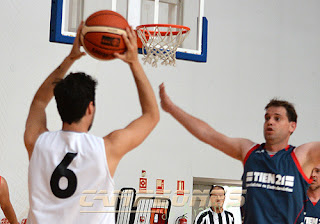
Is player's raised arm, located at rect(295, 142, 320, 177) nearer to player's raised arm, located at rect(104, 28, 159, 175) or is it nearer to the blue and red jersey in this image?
the blue and red jersey

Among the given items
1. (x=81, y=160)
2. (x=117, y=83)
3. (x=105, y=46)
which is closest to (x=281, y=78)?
(x=117, y=83)

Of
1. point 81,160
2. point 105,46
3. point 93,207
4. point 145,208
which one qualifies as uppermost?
point 105,46

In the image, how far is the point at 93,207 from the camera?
2.45m

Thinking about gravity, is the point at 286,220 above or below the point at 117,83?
below

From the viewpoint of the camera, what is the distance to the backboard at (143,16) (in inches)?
243

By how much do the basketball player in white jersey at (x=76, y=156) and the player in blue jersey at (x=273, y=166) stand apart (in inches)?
50.8

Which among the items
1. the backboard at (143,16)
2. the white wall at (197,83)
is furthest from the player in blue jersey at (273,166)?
the white wall at (197,83)

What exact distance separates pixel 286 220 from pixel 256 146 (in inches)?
25.7

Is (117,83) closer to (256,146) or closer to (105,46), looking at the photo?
(256,146)

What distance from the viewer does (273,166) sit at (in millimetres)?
3967

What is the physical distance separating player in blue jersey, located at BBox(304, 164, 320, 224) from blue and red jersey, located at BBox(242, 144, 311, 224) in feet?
5.43

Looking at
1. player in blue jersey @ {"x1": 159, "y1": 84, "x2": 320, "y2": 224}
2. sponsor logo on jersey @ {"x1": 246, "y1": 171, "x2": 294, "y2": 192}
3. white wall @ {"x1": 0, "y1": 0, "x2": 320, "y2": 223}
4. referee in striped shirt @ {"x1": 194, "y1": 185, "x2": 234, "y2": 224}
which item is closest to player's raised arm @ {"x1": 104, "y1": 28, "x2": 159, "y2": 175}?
player in blue jersey @ {"x1": 159, "y1": 84, "x2": 320, "y2": 224}

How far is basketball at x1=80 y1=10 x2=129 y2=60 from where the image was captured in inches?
125

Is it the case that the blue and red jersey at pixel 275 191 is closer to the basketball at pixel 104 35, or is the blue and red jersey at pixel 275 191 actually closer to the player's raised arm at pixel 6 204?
the basketball at pixel 104 35
